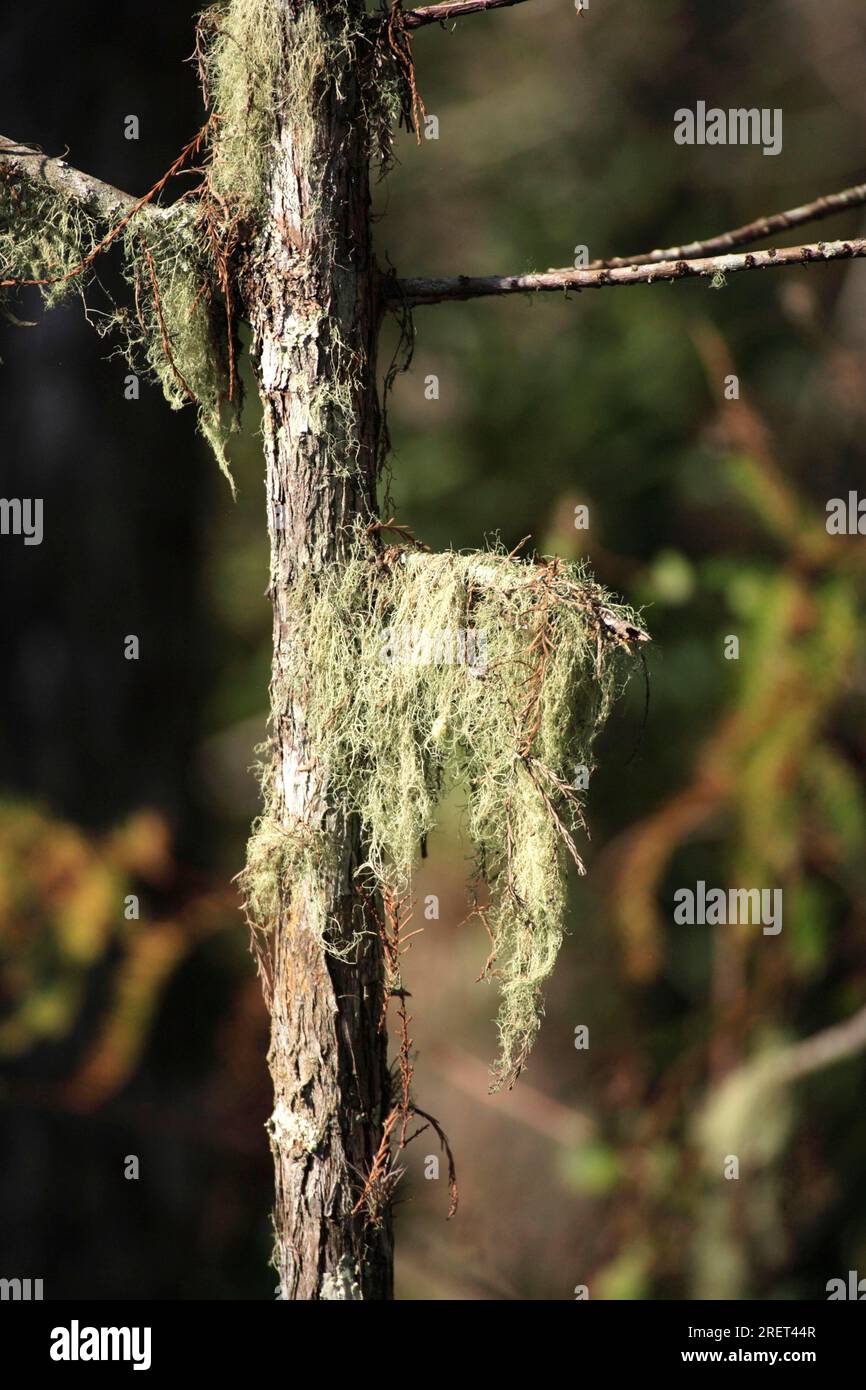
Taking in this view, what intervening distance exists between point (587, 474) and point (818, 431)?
0.48m

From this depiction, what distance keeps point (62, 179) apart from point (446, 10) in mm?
354

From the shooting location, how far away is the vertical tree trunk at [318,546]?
97 centimetres

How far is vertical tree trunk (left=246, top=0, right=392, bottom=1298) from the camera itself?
0.97 metres

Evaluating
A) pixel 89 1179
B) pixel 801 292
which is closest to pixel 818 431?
pixel 801 292

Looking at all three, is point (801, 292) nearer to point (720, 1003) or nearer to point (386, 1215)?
point (720, 1003)

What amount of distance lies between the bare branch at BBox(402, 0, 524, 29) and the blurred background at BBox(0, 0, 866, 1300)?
1256mm

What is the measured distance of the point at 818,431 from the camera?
2.39m

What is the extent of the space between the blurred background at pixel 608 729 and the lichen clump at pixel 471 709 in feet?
3.81

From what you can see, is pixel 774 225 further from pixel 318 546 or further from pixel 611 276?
pixel 318 546

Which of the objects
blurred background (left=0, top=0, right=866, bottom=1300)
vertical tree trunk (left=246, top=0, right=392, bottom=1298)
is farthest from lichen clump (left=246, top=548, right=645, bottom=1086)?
blurred background (left=0, top=0, right=866, bottom=1300)

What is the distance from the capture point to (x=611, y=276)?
975 mm

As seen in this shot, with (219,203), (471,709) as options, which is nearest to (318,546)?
(471,709)

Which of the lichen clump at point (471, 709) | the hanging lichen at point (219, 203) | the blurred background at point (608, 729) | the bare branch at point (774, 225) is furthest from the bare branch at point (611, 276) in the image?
the blurred background at point (608, 729)

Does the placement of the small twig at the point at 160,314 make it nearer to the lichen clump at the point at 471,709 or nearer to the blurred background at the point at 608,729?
the lichen clump at the point at 471,709
